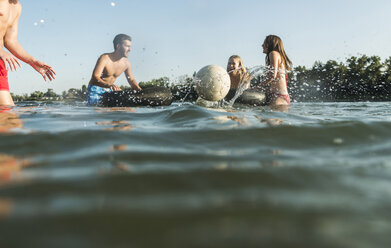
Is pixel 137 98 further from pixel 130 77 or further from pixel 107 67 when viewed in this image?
pixel 130 77

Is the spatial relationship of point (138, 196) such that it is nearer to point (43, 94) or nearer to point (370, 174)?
point (370, 174)

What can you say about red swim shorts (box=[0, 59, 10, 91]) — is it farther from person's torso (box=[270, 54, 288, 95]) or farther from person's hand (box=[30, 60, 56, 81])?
person's torso (box=[270, 54, 288, 95])

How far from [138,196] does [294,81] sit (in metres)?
39.3

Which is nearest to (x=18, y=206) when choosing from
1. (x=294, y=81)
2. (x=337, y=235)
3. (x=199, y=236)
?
(x=199, y=236)

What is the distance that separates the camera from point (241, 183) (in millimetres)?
1401

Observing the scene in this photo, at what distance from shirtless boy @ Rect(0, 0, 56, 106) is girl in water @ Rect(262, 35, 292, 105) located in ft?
19.3

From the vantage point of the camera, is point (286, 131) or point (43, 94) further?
point (43, 94)

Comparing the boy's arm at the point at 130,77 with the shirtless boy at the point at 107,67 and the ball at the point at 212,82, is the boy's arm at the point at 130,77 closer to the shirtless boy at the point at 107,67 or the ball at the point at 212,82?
the shirtless boy at the point at 107,67

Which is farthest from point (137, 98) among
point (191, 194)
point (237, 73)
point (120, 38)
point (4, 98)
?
point (191, 194)

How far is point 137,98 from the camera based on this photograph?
324 inches

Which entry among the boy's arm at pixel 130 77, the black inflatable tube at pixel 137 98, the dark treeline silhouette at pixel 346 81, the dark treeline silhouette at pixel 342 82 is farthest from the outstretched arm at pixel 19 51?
the dark treeline silhouette at pixel 346 81

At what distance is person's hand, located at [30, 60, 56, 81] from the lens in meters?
5.69

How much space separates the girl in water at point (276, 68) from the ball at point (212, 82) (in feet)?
4.97

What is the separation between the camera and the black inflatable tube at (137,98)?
8.17 meters
